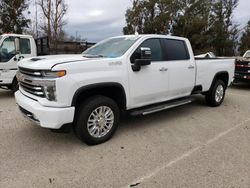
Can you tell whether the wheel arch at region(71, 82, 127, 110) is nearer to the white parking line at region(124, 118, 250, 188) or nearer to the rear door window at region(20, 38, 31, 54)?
the white parking line at region(124, 118, 250, 188)

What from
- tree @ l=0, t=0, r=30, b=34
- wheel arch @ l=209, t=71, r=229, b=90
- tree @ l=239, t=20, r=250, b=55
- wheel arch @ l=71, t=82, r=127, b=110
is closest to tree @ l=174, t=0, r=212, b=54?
tree @ l=239, t=20, r=250, b=55

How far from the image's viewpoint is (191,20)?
29672mm

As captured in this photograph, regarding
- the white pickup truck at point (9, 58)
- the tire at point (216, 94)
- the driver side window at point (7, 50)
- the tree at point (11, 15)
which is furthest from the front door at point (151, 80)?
the tree at point (11, 15)

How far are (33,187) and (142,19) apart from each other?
29.1 m

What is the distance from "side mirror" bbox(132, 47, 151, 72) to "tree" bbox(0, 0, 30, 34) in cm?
1882

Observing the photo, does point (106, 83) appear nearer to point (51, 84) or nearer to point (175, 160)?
point (51, 84)

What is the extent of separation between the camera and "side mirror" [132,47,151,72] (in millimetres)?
4645

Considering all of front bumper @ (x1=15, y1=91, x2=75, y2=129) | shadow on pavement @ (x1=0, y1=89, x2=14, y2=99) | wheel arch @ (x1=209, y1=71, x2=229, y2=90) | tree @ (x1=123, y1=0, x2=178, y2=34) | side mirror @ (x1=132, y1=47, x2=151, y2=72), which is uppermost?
tree @ (x1=123, y1=0, x2=178, y2=34)

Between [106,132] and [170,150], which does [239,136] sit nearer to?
[170,150]

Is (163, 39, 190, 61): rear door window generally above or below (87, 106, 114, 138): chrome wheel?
above

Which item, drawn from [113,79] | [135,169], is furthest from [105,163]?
[113,79]

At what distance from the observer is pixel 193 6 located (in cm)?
3056

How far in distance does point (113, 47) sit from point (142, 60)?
0.85 metres

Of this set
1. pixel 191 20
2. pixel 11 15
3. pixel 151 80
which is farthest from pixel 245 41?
pixel 151 80
